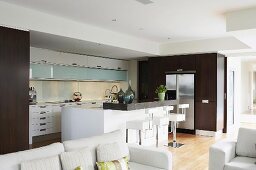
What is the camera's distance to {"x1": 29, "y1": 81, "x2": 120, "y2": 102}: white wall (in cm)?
710

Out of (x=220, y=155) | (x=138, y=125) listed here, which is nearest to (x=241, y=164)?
(x=220, y=155)

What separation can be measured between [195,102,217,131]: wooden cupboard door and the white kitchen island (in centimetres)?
216

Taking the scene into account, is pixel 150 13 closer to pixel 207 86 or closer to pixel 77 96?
pixel 207 86

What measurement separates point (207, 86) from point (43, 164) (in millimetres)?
5886

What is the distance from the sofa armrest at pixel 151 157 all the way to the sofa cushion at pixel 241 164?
81cm

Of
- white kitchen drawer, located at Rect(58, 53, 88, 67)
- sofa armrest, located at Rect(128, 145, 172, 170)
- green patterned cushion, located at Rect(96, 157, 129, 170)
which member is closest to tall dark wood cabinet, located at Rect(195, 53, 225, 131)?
white kitchen drawer, located at Rect(58, 53, 88, 67)

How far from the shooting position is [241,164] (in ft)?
10.5

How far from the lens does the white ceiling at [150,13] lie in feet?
13.3

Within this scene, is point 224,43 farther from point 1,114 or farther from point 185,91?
point 1,114

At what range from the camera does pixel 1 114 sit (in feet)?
13.5

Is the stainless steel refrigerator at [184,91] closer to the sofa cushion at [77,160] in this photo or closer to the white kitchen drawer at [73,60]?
the white kitchen drawer at [73,60]

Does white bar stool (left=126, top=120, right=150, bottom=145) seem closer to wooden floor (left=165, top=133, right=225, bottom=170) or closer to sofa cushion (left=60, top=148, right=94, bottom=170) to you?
wooden floor (left=165, top=133, right=225, bottom=170)

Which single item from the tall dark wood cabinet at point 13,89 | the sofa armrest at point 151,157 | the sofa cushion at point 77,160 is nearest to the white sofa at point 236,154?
the sofa armrest at point 151,157

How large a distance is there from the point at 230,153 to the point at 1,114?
353 centimetres
